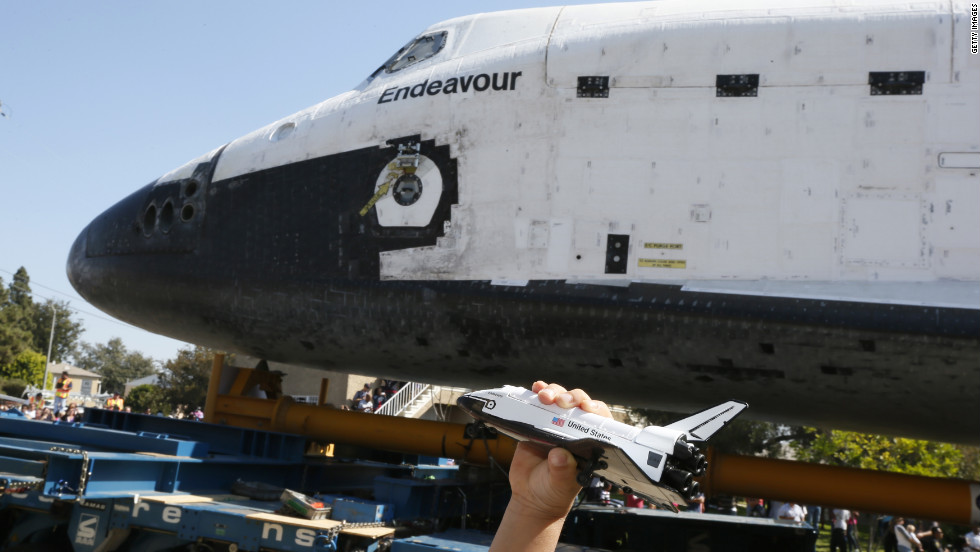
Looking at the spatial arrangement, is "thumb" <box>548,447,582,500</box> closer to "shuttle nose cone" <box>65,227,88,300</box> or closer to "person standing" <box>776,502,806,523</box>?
"shuttle nose cone" <box>65,227,88,300</box>

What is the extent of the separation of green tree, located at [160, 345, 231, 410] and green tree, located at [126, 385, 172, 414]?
0.37 metres

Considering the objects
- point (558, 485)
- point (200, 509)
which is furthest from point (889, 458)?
point (558, 485)

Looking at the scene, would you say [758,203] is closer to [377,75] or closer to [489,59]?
[489,59]

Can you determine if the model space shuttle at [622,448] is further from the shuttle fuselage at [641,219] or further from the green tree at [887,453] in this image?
the green tree at [887,453]

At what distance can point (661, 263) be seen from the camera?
532 cm

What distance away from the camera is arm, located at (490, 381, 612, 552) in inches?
70.9

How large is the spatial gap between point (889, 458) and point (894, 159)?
17384 millimetres

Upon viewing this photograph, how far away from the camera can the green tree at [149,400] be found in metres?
39.7

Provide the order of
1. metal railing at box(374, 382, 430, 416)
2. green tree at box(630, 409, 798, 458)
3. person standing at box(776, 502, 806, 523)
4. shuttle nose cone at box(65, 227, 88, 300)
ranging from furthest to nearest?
green tree at box(630, 409, 798, 458)
metal railing at box(374, 382, 430, 416)
person standing at box(776, 502, 806, 523)
shuttle nose cone at box(65, 227, 88, 300)

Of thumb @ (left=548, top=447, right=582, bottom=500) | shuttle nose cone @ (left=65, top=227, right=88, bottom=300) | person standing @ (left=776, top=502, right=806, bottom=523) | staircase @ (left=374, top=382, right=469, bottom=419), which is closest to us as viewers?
thumb @ (left=548, top=447, right=582, bottom=500)

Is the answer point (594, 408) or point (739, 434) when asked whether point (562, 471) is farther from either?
point (739, 434)

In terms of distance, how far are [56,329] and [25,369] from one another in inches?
1039

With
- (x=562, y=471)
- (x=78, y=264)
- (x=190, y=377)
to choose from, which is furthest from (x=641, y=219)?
(x=190, y=377)

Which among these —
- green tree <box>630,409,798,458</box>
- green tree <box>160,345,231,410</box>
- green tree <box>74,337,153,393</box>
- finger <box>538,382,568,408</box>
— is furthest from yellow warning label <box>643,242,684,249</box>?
green tree <box>74,337,153,393</box>
